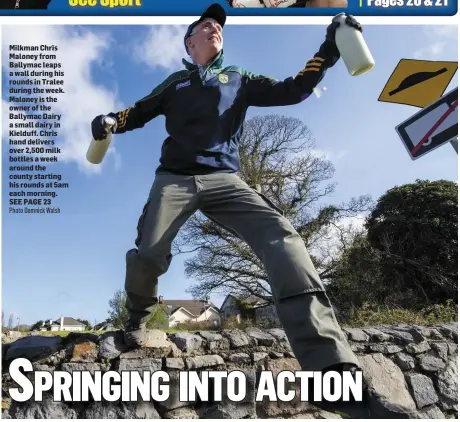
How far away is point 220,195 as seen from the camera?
2232mm

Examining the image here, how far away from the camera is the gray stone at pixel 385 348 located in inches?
125

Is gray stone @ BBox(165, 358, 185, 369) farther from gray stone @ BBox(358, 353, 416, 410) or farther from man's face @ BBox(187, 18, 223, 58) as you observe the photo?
man's face @ BBox(187, 18, 223, 58)

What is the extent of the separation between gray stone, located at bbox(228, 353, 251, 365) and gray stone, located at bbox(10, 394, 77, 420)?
99 cm

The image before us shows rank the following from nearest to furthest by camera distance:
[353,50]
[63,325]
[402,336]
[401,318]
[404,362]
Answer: [353,50] → [404,362] → [402,336] → [401,318] → [63,325]

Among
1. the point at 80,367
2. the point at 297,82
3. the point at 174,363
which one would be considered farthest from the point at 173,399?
the point at 297,82

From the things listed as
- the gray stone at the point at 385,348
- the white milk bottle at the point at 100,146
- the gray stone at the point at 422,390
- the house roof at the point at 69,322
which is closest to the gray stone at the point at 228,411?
the gray stone at the point at 385,348

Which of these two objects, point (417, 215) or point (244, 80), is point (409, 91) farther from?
point (417, 215)

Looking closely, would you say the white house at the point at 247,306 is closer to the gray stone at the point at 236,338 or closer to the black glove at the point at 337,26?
the gray stone at the point at 236,338

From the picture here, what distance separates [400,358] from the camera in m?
3.18

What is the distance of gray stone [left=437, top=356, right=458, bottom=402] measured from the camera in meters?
3.16

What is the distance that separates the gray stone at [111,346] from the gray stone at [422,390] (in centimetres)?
206

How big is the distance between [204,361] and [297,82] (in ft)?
5.78

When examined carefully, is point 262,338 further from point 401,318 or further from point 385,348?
point 401,318

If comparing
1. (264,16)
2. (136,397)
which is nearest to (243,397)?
(136,397)
